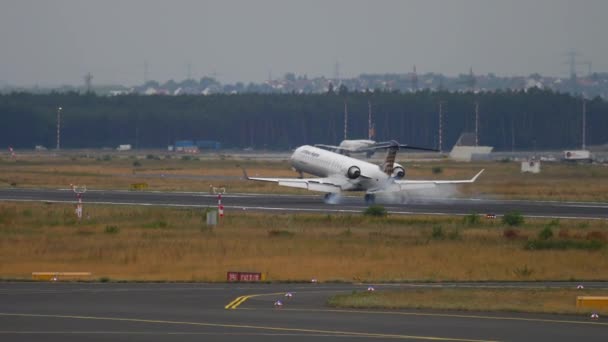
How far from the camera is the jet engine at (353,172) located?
8325 centimetres

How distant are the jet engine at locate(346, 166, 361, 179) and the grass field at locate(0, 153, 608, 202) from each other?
45.2 ft

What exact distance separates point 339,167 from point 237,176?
129 ft

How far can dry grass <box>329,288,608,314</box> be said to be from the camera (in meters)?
34.9

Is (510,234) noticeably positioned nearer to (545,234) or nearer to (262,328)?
(545,234)

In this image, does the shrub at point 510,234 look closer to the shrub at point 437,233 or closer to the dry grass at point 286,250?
the dry grass at point 286,250

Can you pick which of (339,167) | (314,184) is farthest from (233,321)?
(339,167)

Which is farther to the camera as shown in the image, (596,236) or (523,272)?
(596,236)

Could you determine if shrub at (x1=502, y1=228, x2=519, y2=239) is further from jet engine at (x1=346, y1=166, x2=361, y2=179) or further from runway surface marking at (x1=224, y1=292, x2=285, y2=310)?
jet engine at (x1=346, y1=166, x2=361, y2=179)

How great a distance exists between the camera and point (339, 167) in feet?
280

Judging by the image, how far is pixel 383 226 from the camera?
64.6 meters

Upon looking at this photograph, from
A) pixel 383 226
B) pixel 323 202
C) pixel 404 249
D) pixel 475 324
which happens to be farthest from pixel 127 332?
pixel 323 202

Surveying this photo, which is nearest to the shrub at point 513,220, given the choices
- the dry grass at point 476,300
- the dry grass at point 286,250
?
the dry grass at point 286,250

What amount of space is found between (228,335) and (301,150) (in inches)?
2551

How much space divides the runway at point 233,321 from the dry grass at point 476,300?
97cm
